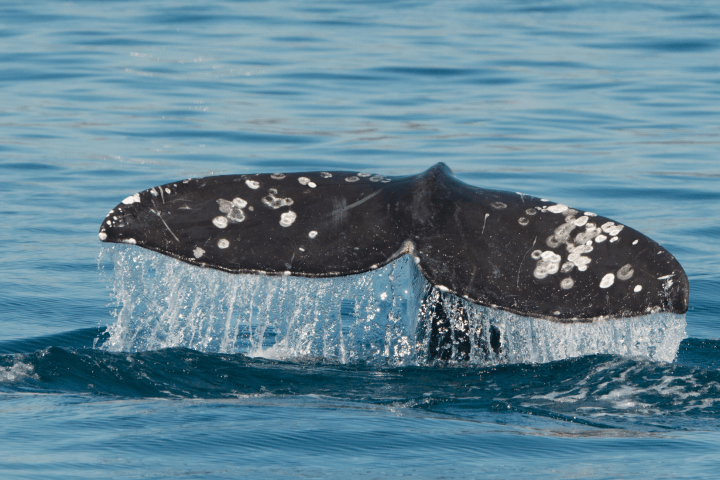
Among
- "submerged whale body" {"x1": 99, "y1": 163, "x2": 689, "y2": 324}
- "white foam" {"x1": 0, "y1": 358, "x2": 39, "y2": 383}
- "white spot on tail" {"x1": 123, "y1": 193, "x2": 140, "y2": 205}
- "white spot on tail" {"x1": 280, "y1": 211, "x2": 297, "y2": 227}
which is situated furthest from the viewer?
"white foam" {"x1": 0, "y1": 358, "x2": 39, "y2": 383}

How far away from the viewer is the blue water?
16.5 feet

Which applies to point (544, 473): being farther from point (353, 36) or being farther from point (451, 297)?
point (353, 36)

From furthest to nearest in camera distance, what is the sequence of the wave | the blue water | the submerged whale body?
the wave, the submerged whale body, the blue water

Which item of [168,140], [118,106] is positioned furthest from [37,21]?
[168,140]

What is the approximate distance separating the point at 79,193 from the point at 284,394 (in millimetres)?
7410

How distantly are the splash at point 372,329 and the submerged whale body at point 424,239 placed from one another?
0.35 ft

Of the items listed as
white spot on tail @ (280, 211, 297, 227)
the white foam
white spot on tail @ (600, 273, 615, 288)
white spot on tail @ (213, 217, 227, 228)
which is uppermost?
white spot on tail @ (280, 211, 297, 227)

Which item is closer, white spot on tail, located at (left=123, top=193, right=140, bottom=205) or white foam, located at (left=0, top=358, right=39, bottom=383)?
white spot on tail, located at (left=123, top=193, right=140, bottom=205)

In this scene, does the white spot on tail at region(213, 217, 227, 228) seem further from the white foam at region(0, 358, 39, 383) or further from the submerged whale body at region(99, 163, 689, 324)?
the white foam at region(0, 358, 39, 383)

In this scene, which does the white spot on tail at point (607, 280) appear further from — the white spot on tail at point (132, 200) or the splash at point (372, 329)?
the white spot on tail at point (132, 200)

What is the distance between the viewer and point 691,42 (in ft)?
83.8

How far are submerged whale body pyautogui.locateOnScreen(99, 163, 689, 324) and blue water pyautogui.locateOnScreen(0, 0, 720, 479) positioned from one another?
69cm

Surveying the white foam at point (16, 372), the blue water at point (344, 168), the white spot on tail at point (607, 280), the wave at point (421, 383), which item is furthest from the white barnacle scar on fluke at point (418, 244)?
the white foam at point (16, 372)

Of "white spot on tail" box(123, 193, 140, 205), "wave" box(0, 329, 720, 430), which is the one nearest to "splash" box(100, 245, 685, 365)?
"wave" box(0, 329, 720, 430)
